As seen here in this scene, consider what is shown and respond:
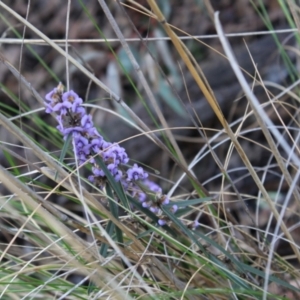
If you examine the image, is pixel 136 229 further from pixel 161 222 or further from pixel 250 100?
pixel 250 100

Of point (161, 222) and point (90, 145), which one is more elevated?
point (90, 145)

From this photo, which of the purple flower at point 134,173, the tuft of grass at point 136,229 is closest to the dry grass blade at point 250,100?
the tuft of grass at point 136,229

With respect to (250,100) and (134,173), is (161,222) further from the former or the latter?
(250,100)

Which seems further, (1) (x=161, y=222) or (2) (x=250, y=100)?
(1) (x=161, y=222)

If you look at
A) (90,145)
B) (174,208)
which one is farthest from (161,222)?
(90,145)

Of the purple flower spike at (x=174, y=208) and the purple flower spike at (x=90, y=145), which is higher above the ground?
the purple flower spike at (x=90, y=145)

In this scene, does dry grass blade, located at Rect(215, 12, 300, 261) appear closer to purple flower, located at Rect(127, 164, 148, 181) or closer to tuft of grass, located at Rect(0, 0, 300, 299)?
tuft of grass, located at Rect(0, 0, 300, 299)

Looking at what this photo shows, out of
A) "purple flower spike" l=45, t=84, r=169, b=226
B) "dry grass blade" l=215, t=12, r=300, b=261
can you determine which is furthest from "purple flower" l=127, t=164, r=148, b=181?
"dry grass blade" l=215, t=12, r=300, b=261

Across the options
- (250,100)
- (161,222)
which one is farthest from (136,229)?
(250,100)

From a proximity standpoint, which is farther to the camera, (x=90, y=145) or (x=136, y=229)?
(x=136, y=229)

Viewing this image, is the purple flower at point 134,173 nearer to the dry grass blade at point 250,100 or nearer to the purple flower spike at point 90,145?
the purple flower spike at point 90,145

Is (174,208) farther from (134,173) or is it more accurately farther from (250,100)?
(250,100)

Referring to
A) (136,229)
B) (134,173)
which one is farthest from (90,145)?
(136,229)
